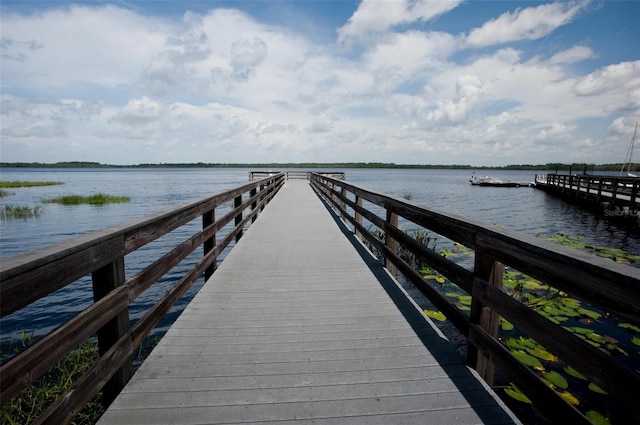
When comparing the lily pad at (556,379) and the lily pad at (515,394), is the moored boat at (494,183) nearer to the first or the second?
the lily pad at (556,379)

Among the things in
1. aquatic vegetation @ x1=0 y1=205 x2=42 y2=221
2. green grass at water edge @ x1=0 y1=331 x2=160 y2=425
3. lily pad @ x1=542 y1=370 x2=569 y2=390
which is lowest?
aquatic vegetation @ x1=0 y1=205 x2=42 y2=221

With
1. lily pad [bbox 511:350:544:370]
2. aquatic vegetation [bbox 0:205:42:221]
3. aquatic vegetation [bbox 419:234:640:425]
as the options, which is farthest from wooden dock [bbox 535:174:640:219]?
aquatic vegetation [bbox 0:205:42:221]

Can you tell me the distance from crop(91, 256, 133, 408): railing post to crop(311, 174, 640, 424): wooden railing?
7.94 ft

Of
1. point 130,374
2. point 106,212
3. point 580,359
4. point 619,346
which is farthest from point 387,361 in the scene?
point 106,212

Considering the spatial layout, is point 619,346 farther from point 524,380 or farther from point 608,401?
point 524,380

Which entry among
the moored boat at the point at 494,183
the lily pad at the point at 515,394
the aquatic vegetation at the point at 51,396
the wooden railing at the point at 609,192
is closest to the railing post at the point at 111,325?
the aquatic vegetation at the point at 51,396

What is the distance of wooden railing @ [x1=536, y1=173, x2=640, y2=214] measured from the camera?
18.3 metres

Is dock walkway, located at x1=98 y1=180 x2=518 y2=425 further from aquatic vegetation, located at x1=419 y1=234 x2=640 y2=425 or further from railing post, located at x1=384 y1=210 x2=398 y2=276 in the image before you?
aquatic vegetation, located at x1=419 y1=234 x2=640 y2=425

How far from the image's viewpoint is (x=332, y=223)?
31.0 feet

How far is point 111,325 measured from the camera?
232 cm

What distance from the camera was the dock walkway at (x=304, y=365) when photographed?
2.24 metres

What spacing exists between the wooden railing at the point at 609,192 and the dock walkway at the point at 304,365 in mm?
20117

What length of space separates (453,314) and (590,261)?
1448 millimetres

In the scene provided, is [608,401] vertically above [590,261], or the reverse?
[590,261]
